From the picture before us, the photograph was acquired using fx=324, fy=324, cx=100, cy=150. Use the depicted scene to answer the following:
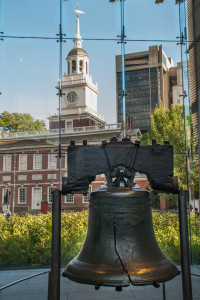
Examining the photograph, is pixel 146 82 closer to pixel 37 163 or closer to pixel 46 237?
pixel 37 163

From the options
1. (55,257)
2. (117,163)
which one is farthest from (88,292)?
(117,163)

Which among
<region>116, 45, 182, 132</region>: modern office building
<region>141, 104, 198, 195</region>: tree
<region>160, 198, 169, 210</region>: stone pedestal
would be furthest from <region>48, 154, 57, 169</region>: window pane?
<region>160, 198, 169, 210</region>: stone pedestal

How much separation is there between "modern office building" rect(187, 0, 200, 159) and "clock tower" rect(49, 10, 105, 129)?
6.51ft

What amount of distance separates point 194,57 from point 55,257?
19.6 ft

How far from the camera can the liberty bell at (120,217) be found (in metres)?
2.08

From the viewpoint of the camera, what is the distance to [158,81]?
759cm

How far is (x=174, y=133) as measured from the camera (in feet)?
24.0

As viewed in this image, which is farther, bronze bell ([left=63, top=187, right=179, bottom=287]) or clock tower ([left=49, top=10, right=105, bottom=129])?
clock tower ([left=49, top=10, right=105, bottom=129])

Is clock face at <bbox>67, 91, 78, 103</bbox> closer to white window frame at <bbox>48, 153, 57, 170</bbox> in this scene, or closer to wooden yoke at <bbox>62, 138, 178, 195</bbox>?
white window frame at <bbox>48, 153, 57, 170</bbox>

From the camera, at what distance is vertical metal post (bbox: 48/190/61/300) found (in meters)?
2.10

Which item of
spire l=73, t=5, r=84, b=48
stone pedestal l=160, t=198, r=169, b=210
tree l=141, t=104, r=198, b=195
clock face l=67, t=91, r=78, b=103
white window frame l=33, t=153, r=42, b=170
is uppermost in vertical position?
spire l=73, t=5, r=84, b=48

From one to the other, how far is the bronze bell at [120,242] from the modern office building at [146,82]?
15.9ft

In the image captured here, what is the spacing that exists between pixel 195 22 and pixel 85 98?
2.85 metres

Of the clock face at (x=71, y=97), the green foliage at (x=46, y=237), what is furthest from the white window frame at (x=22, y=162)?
the clock face at (x=71, y=97)
